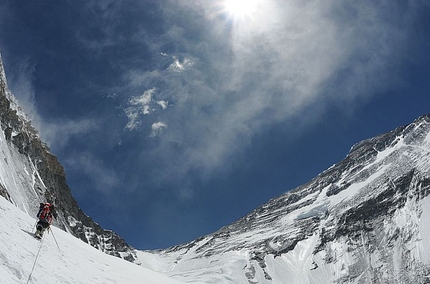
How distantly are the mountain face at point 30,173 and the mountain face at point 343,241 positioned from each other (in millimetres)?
31205

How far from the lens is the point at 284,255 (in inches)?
5148

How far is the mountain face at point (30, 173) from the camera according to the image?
59094 mm

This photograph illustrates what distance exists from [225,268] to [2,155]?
7141cm

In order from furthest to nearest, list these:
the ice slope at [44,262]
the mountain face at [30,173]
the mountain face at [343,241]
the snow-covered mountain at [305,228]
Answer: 1. the mountain face at [343,241]
2. the snow-covered mountain at [305,228]
3. the mountain face at [30,173]
4. the ice slope at [44,262]

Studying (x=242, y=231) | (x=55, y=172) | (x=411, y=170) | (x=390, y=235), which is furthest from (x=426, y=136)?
(x=55, y=172)

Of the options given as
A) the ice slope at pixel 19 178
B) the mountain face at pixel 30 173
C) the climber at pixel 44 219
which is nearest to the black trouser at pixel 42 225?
the climber at pixel 44 219

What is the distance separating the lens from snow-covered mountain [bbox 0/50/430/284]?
78.6 metres

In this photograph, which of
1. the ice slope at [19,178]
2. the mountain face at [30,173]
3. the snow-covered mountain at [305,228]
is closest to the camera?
the ice slope at [19,178]

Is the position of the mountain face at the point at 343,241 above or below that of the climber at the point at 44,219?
above

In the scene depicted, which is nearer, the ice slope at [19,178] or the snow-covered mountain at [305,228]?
the ice slope at [19,178]

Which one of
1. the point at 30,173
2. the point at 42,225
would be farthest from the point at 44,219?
the point at 30,173

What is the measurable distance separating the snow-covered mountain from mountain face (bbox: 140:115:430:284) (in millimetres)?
330

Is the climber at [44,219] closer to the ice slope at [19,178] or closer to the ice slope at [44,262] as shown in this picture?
the ice slope at [44,262]

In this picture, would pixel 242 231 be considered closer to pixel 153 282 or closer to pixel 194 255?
pixel 194 255
